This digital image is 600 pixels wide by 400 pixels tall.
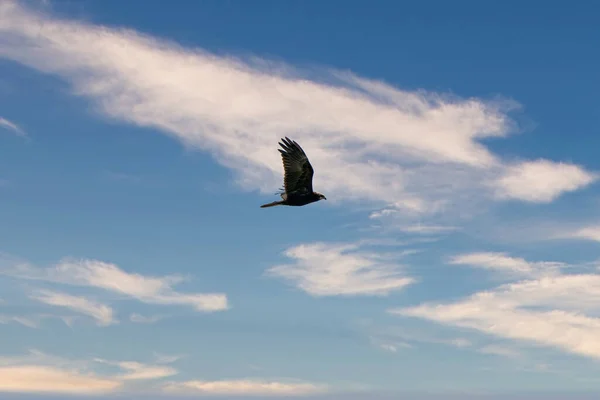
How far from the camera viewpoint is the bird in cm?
7800

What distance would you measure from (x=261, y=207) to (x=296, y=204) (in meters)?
3.36

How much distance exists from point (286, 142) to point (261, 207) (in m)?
5.41

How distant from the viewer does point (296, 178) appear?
3127 inches

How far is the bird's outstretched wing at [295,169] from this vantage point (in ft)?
255

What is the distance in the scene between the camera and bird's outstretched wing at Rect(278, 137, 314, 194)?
255ft

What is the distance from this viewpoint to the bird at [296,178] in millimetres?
78000

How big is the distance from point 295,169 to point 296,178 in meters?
0.85

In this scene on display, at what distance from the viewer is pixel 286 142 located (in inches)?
3059

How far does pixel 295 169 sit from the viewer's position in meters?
78.9

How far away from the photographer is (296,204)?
80.6 meters

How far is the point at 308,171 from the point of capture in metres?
79.1

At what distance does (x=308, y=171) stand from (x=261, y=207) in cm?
460
